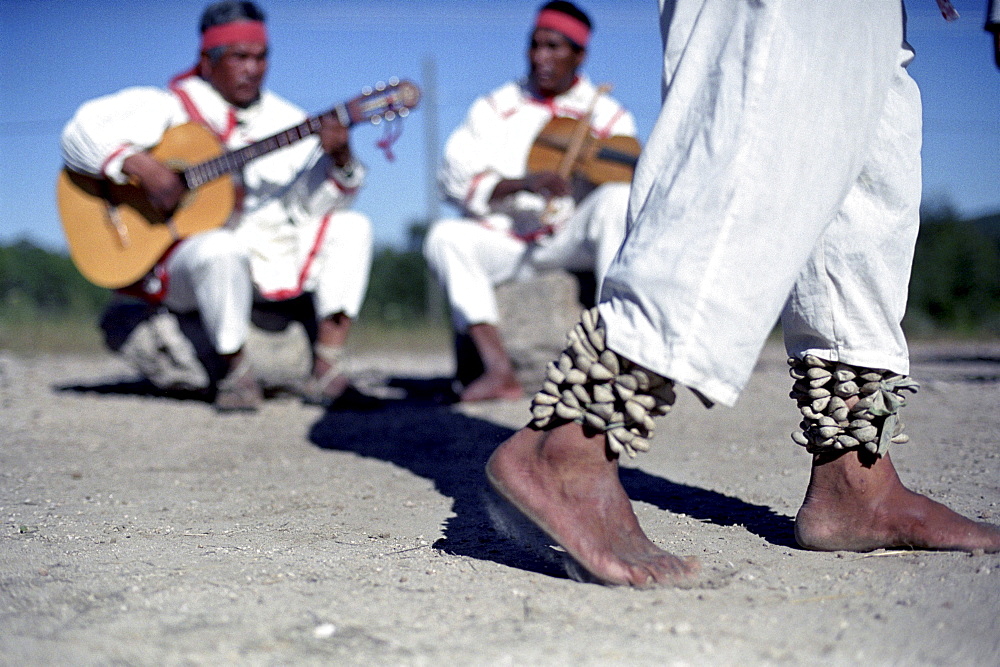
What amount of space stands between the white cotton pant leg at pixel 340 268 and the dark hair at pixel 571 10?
1.50 metres

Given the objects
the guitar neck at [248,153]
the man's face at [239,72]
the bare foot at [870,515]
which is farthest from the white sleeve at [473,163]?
the bare foot at [870,515]

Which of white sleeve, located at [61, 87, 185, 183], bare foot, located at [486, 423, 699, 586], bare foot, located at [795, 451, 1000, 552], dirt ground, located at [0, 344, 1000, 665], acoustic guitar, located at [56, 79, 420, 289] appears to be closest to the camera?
dirt ground, located at [0, 344, 1000, 665]

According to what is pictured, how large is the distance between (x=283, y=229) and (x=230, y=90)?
0.74 metres

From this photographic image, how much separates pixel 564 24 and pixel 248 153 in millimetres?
1758

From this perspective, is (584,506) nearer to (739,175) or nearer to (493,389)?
(739,175)

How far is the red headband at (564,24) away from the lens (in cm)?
501

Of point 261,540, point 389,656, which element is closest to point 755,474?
point 261,540

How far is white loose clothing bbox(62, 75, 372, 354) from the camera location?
4.30m

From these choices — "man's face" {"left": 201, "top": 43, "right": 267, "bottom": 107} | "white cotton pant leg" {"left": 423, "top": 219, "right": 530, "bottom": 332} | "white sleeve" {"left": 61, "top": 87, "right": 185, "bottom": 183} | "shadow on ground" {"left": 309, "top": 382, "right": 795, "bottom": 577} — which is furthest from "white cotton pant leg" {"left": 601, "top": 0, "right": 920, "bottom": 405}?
"man's face" {"left": 201, "top": 43, "right": 267, "bottom": 107}

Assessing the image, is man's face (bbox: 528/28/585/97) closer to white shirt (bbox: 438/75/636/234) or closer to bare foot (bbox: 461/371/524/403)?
white shirt (bbox: 438/75/636/234)

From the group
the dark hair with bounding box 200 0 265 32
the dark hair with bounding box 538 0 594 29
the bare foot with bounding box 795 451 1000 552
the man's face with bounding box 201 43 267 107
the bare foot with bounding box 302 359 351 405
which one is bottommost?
the bare foot with bounding box 302 359 351 405

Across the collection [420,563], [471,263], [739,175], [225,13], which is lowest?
[471,263]

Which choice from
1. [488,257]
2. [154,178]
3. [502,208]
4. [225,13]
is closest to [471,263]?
[488,257]

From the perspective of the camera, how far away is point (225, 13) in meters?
4.71
